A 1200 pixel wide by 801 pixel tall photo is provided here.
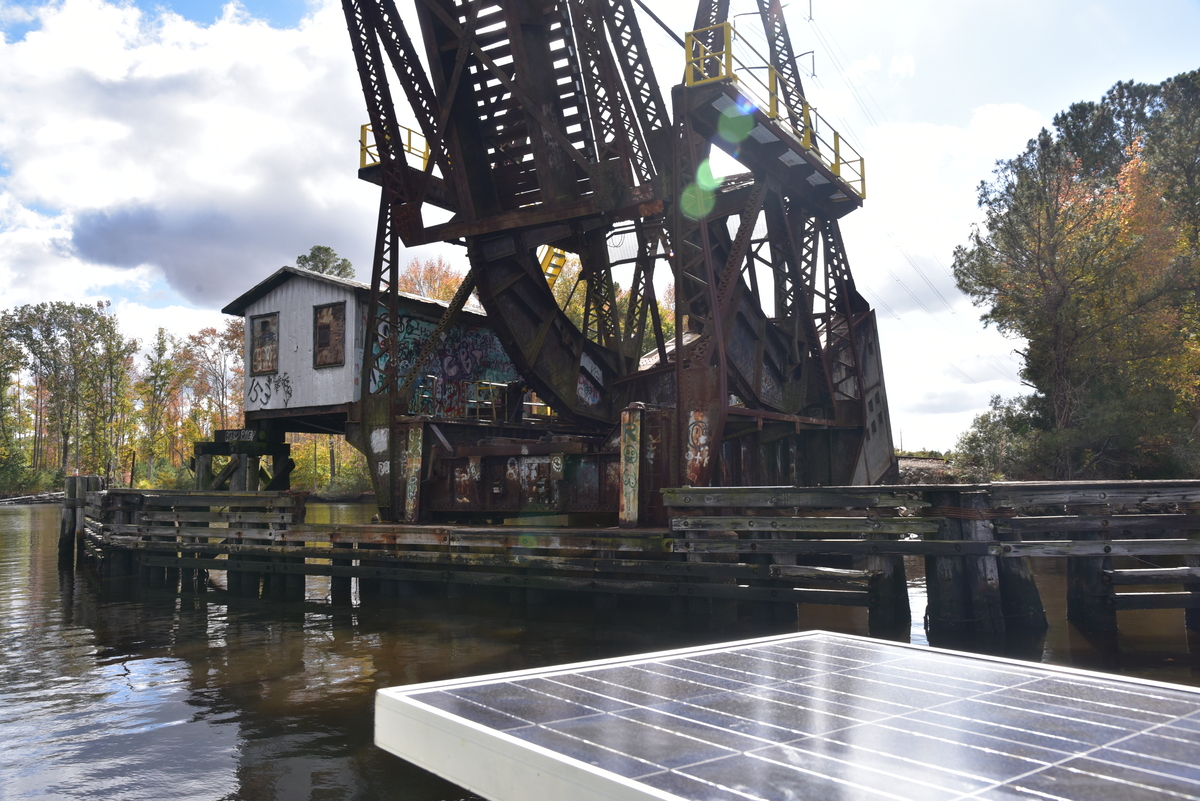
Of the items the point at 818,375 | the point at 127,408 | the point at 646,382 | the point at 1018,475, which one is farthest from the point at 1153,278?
the point at 127,408

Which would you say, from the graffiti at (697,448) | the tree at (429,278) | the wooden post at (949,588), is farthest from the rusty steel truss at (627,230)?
the tree at (429,278)

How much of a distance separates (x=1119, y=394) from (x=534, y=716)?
109ft

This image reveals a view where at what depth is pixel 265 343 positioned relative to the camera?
24.6 metres

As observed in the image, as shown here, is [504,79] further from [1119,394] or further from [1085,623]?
[1119,394]

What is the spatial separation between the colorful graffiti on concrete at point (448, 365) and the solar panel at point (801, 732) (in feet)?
58.3

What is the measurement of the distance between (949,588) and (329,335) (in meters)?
18.0

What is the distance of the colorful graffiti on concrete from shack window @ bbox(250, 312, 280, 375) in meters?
4.86

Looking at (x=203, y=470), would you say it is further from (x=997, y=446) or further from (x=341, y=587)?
(x=997, y=446)

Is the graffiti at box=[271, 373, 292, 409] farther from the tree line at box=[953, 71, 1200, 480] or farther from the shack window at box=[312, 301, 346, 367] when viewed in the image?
the tree line at box=[953, 71, 1200, 480]

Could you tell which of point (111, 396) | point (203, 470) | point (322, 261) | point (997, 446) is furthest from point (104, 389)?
point (997, 446)

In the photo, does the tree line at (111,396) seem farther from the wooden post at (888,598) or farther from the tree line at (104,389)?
the wooden post at (888,598)

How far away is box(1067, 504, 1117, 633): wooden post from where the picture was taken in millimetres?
10539

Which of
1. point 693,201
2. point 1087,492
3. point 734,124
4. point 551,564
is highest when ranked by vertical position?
point 734,124

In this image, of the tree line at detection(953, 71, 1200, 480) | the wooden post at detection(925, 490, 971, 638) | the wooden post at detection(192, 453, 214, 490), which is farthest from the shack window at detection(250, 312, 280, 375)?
the tree line at detection(953, 71, 1200, 480)
